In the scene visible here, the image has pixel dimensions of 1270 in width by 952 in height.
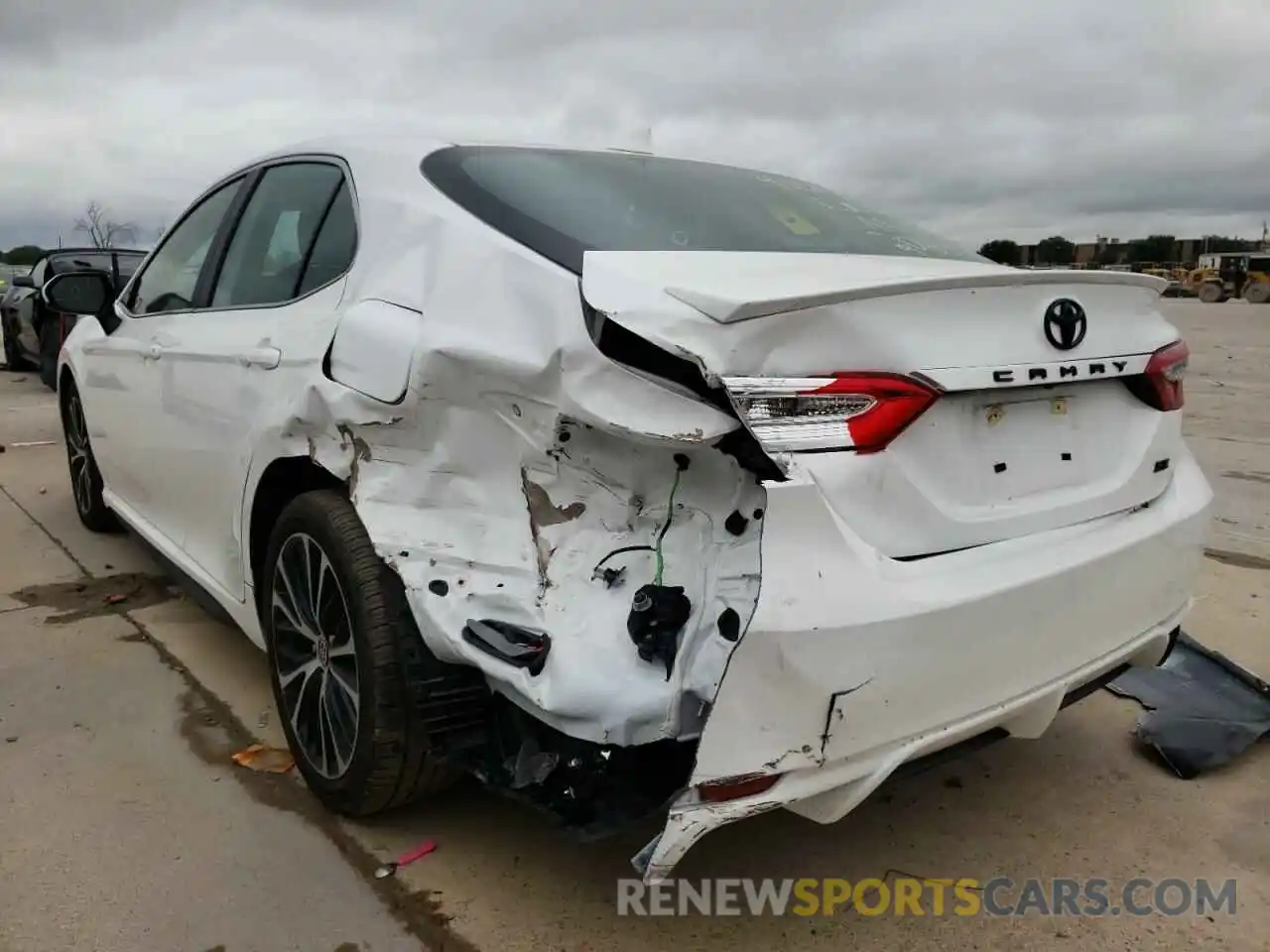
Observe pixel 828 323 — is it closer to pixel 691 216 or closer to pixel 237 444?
pixel 691 216

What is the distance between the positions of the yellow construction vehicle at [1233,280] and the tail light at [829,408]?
44113mm

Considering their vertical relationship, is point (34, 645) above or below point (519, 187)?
below

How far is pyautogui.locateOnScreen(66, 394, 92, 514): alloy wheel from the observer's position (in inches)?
194

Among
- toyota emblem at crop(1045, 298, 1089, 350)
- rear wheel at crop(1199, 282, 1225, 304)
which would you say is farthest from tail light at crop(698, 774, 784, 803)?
rear wheel at crop(1199, 282, 1225, 304)

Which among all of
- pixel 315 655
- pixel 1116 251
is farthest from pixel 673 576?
pixel 1116 251

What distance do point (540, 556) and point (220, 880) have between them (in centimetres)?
115

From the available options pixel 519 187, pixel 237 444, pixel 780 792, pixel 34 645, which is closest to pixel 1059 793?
pixel 780 792

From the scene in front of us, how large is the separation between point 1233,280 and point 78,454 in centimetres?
4871

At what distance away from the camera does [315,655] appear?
102 inches

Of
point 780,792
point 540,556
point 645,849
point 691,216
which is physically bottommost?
point 645,849

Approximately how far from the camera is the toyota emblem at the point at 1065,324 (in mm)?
2090

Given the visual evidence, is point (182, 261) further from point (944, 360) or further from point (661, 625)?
point (944, 360)

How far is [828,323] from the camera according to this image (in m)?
1.81

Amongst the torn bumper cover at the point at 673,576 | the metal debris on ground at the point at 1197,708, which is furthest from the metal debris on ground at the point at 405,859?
the metal debris on ground at the point at 1197,708
